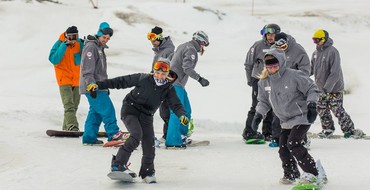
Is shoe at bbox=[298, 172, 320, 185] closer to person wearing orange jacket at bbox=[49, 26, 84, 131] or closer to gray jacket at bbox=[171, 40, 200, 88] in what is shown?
gray jacket at bbox=[171, 40, 200, 88]

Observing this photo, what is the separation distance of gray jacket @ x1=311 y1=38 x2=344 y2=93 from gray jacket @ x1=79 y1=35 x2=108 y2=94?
4077 millimetres

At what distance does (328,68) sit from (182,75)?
3111mm

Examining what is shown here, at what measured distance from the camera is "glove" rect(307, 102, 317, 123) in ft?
22.0

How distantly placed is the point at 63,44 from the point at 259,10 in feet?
83.5

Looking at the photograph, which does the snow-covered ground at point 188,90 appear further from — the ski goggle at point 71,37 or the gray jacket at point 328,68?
the ski goggle at point 71,37

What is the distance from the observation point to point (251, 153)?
9664 millimetres

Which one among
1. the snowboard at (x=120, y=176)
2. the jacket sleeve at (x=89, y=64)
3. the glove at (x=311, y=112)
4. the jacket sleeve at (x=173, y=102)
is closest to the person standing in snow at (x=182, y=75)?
the jacket sleeve at (x=89, y=64)

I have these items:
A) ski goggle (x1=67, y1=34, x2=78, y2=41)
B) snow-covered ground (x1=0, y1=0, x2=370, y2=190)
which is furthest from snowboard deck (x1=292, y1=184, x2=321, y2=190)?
ski goggle (x1=67, y1=34, x2=78, y2=41)

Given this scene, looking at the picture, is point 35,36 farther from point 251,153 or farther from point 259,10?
point 251,153

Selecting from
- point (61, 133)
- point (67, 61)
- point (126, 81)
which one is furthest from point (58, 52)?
point (126, 81)

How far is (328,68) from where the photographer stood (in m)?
11.9

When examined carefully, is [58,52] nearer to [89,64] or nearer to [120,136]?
[89,64]

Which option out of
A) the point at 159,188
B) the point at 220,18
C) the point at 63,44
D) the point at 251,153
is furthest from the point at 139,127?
the point at 220,18

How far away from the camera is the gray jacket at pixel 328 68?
1177 centimetres
